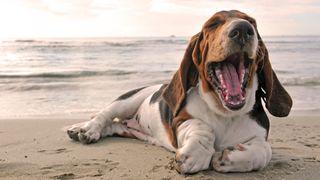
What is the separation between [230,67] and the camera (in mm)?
3980

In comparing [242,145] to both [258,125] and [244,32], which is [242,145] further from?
[244,32]

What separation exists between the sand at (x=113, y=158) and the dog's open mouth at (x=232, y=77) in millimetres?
571

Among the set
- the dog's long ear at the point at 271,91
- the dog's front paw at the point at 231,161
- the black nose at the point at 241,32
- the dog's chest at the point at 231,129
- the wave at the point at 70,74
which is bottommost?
the wave at the point at 70,74

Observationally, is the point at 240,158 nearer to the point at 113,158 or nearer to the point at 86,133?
the point at 113,158

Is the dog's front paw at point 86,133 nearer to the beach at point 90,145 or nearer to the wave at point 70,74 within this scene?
the beach at point 90,145

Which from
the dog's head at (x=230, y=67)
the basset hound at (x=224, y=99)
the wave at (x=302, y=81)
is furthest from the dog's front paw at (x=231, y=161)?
the wave at (x=302, y=81)

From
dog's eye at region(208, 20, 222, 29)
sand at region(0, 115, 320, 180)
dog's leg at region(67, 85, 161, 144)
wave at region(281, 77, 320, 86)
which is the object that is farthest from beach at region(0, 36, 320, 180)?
dog's eye at region(208, 20, 222, 29)

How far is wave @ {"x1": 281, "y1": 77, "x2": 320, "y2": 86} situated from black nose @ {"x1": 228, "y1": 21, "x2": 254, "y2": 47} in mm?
8430

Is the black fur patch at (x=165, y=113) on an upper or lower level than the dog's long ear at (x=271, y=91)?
lower

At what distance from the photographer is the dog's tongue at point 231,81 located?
3.93 metres

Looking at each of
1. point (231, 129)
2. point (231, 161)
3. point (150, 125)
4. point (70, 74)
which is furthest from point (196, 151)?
point (70, 74)

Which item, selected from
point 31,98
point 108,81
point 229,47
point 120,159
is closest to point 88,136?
point 120,159

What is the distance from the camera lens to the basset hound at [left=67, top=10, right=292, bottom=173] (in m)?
3.88

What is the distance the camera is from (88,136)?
5.30 meters
